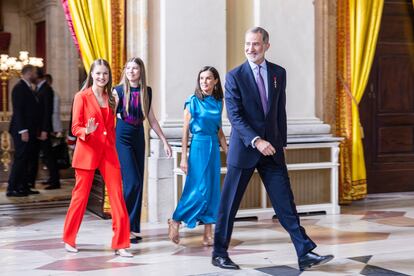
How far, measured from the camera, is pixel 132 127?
19.0 feet

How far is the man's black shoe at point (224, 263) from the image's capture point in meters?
4.88

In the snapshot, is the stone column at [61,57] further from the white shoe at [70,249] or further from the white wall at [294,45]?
the white shoe at [70,249]

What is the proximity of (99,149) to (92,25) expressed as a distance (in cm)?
219

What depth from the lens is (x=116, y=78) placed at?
717 centimetres

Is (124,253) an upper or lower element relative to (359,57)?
lower

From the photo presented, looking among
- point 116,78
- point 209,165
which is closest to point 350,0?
point 116,78

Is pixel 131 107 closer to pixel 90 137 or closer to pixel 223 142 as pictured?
pixel 90 137

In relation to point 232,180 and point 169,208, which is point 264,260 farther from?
point 169,208

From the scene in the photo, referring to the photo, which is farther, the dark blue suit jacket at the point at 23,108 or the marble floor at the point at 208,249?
the dark blue suit jacket at the point at 23,108

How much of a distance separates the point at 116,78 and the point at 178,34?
2.45 feet

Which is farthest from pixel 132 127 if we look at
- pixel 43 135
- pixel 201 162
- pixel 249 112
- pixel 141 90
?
pixel 43 135

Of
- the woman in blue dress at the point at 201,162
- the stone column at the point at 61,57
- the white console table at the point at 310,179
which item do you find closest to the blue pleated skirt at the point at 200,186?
the woman in blue dress at the point at 201,162

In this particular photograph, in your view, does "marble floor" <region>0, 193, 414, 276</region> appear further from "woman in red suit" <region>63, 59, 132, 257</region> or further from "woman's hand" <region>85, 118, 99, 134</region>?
"woman's hand" <region>85, 118, 99, 134</region>

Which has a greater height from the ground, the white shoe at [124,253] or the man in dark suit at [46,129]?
the man in dark suit at [46,129]
